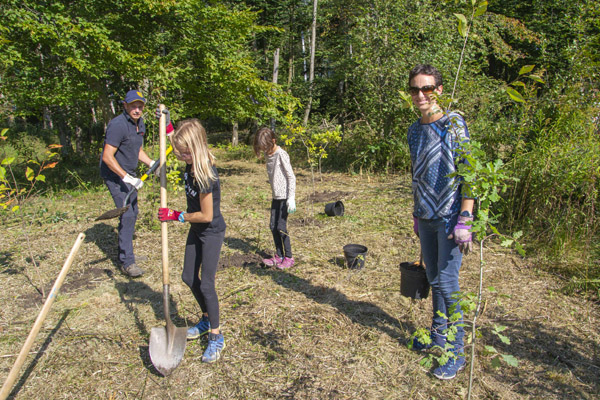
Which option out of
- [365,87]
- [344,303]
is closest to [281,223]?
[344,303]

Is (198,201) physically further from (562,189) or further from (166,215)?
(562,189)

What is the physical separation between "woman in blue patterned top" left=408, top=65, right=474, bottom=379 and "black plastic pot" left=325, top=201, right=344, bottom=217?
11.0ft

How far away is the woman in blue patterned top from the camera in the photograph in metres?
2.31

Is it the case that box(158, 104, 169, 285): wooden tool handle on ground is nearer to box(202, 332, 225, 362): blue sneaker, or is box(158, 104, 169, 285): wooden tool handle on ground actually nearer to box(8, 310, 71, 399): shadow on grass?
box(202, 332, 225, 362): blue sneaker

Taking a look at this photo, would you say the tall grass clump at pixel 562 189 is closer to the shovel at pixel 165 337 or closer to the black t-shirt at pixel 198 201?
the black t-shirt at pixel 198 201

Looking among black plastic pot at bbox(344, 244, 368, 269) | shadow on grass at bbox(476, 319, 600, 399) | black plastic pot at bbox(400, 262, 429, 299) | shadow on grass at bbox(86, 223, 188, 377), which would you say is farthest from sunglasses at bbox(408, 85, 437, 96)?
shadow on grass at bbox(86, 223, 188, 377)

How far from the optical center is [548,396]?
7.89ft

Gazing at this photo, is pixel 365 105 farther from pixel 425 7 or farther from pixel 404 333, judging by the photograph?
pixel 404 333

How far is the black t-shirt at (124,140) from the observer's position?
4066 millimetres

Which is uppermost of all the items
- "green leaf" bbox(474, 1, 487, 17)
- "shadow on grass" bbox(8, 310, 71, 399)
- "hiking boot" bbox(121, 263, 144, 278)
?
"green leaf" bbox(474, 1, 487, 17)

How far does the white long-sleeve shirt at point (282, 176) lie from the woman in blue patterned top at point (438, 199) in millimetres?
1780

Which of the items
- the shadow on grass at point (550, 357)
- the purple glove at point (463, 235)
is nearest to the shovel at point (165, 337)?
the purple glove at point (463, 235)

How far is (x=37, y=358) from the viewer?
2852 mm

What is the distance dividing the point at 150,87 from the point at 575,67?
25.2ft
